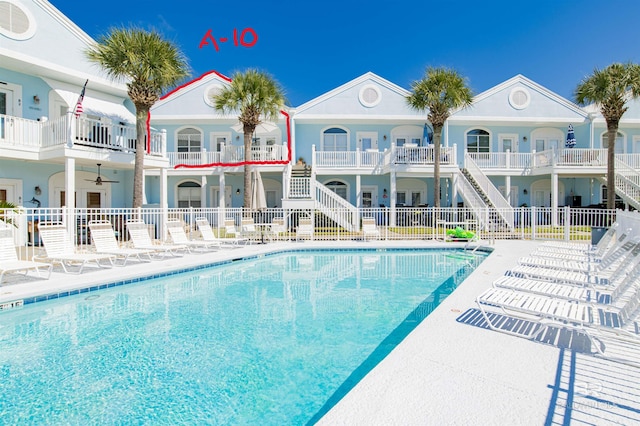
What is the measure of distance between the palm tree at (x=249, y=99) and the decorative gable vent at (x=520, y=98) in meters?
15.3

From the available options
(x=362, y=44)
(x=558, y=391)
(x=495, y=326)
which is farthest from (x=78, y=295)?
(x=362, y=44)

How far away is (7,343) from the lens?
17.0ft

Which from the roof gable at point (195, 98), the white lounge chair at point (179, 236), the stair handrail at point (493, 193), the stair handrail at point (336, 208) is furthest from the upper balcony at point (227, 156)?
the stair handrail at point (493, 193)

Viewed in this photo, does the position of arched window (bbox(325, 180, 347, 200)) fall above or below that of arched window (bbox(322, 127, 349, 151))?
below

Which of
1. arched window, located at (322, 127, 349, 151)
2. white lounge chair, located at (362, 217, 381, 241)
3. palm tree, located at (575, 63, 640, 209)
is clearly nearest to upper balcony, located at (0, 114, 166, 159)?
white lounge chair, located at (362, 217, 381, 241)

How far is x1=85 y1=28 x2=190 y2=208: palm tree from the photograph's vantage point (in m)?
13.3

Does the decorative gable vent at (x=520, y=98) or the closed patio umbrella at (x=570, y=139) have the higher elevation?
the decorative gable vent at (x=520, y=98)

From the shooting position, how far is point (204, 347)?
5.07 metres

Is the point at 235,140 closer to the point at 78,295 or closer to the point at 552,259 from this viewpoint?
the point at 78,295

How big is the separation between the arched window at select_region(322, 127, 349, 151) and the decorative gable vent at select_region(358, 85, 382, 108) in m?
2.31

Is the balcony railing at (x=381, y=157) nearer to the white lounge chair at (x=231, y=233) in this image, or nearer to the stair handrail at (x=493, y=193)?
the stair handrail at (x=493, y=193)

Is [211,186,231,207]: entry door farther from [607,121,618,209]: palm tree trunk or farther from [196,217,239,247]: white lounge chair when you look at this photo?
[607,121,618,209]: palm tree trunk

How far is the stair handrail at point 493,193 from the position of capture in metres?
16.2

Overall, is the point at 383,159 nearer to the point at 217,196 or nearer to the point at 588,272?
the point at 217,196
